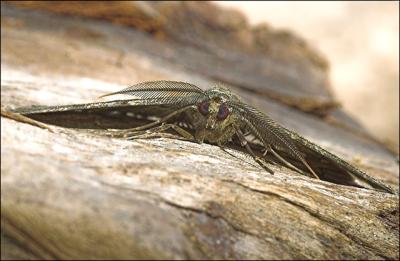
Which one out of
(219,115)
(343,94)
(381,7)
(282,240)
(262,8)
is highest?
(381,7)

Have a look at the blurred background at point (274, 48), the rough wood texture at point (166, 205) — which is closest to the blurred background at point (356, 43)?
the blurred background at point (274, 48)

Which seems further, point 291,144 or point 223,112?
point 291,144

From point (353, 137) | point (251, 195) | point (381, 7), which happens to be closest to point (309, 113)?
point (353, 137)

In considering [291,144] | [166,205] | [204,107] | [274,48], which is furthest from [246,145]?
[274,48]

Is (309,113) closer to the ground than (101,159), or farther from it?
farther from it

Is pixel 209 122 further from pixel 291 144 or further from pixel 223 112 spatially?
pixel 291 144

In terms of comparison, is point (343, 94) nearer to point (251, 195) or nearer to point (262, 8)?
point (262, 8)
